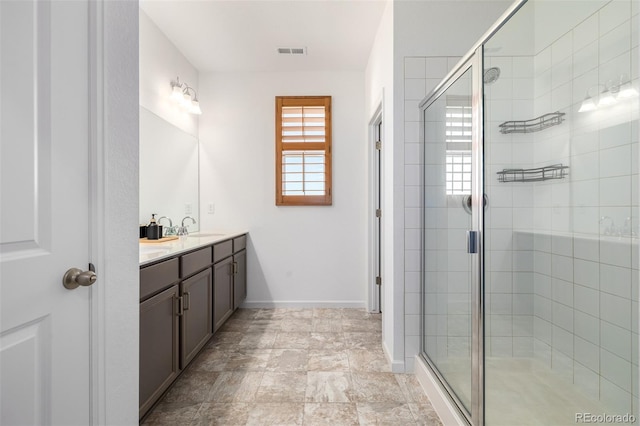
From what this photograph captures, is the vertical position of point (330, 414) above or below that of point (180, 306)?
below

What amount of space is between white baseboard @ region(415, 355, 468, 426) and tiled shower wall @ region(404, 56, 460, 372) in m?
0.13

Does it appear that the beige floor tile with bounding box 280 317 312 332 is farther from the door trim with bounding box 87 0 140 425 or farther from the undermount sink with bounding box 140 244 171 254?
the door trim with bounding box 87 0 140 425

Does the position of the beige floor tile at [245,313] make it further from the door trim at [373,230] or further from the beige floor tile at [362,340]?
the door trim at [373,230]

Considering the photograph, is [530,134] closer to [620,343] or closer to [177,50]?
[620,343]

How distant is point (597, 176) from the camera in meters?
1.13

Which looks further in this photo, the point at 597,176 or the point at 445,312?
the point at 445,312

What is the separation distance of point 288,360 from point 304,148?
214 cm

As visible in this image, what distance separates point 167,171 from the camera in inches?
119

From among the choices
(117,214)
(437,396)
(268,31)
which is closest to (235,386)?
(437,396)

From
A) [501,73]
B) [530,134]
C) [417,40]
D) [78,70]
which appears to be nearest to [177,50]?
[417,40]

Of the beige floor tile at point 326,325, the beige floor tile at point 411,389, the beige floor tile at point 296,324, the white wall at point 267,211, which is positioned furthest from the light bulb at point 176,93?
the beige floor tile at point 411,389

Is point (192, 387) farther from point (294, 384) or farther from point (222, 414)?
point (294, 384)

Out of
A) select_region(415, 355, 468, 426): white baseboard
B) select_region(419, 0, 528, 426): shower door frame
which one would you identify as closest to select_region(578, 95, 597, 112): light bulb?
select_region(419, 0, 528, 426): shower door frame

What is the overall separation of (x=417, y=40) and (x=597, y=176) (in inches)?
60.3
